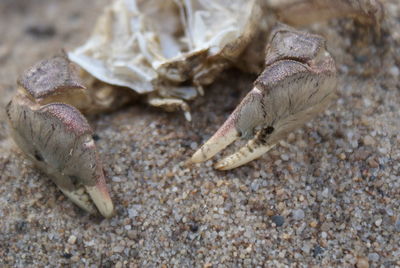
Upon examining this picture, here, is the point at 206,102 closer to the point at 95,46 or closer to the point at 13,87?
the point at 95,46

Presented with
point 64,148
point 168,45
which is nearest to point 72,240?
point 64,148

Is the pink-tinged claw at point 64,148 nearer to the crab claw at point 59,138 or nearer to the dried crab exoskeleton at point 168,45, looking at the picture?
the crab claw at point 59,138

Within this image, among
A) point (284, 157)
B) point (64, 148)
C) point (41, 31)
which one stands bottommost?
point (41, 31)

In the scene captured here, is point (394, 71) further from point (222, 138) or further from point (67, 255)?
point (67, 255)

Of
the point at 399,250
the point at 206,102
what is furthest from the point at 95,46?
the point at 399,250

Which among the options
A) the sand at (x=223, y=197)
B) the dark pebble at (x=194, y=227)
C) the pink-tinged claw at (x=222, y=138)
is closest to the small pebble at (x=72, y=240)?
the sand at (x=223, y=197)

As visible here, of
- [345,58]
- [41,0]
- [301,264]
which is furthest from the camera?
[41,0]
